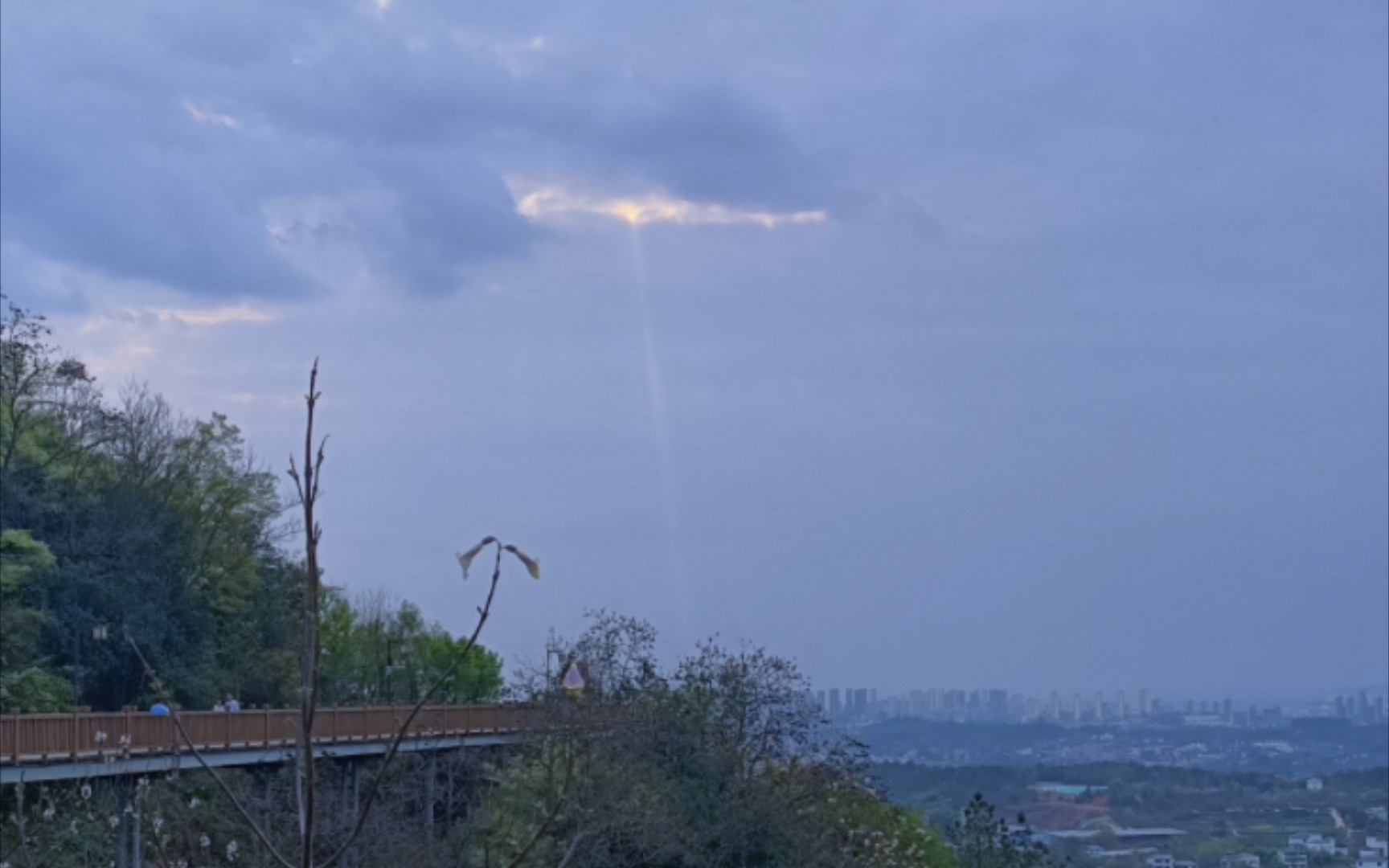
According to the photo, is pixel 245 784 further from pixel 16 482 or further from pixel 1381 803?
pixel 1381 803

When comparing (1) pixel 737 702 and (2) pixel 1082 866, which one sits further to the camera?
(2) pixel 1082 866

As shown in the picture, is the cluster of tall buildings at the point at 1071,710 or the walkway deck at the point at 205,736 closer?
the walkway deck at the point at 205,736

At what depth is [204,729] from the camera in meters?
23.3

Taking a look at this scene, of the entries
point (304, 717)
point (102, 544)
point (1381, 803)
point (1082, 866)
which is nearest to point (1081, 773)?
point (1381, 803)

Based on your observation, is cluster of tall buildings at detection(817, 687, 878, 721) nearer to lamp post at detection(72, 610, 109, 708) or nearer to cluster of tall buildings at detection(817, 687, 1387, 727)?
cluster of tall buildings at detection(817, 687, 1387, 727)

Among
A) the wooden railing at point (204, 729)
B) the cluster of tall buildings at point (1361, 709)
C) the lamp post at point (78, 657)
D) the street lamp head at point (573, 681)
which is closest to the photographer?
the street lamp head at point (573, 681)

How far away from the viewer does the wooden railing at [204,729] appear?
65.5 feet

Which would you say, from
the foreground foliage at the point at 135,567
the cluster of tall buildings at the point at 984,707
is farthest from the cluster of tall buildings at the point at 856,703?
the foreground foliage at the point at 135,567

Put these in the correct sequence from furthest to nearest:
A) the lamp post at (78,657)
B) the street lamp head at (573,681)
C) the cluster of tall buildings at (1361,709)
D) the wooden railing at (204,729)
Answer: the cluster of tall buildings at (1361,709), the lamp post at (78,657), the wooden railing at (204,729), the street lamp head at (573,681)

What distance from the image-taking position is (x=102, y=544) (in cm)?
3472

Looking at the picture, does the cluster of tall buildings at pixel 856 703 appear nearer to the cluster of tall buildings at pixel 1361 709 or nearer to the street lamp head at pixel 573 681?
the cluster of tall buildings at pixel 1361 709

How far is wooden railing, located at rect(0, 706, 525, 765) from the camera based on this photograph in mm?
19969

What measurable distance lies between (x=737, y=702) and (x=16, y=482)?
1770 cm

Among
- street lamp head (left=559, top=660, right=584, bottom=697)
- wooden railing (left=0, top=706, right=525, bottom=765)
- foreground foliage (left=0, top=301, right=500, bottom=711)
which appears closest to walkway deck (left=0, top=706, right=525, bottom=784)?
wooden railing (left=0, top=706, right=525, bottom=765)
